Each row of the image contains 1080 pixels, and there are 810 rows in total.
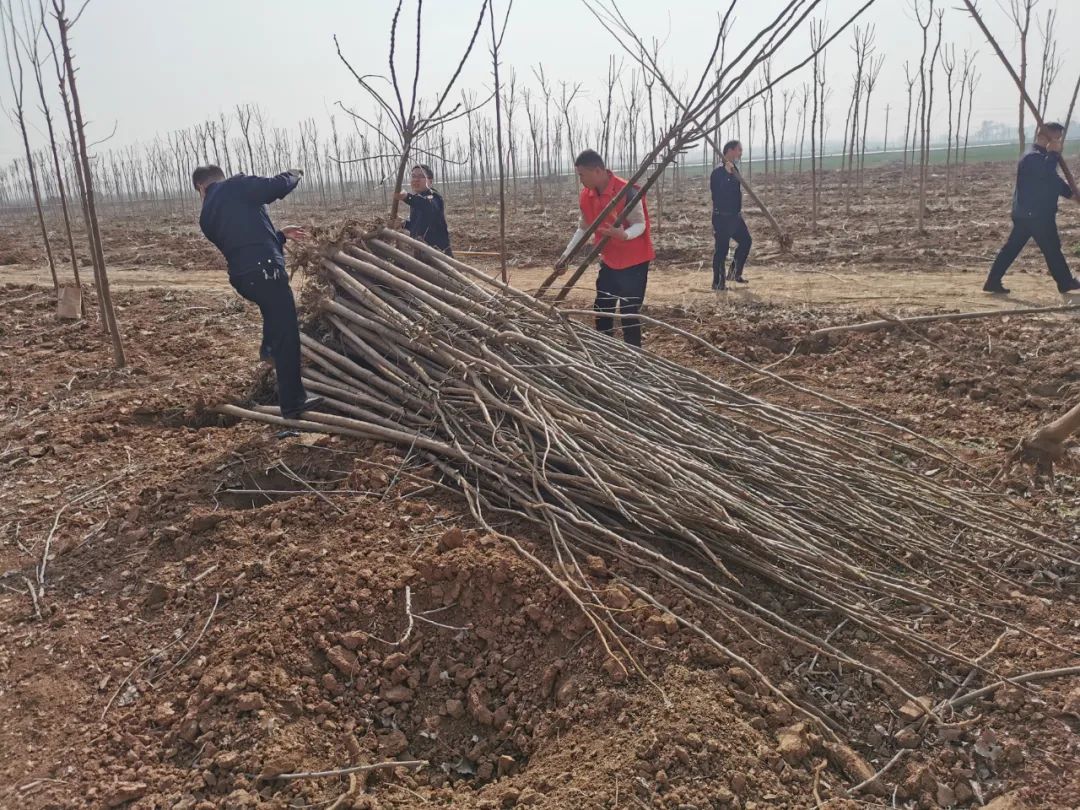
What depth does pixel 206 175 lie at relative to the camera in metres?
3.84

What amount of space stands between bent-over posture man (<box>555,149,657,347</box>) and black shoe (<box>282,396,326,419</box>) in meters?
1.60

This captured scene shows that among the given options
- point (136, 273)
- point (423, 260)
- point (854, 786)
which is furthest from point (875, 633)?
Answer: point (136, 273)

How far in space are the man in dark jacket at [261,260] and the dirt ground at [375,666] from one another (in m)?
0.36

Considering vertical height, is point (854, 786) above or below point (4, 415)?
below

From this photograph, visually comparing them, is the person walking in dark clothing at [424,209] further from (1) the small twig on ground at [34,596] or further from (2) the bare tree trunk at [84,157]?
(1) the small twig on ground at [34,596]

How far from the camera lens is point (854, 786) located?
1.77m

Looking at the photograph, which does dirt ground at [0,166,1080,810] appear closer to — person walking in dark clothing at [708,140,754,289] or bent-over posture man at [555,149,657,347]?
bent-over posture man at [555,149,657,347]

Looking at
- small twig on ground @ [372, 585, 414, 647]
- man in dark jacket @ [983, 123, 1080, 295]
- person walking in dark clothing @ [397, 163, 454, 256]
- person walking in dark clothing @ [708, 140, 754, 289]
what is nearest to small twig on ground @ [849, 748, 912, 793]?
small twig on ground @ [372, 585, 414, 647]

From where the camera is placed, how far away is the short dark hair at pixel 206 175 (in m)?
3.80

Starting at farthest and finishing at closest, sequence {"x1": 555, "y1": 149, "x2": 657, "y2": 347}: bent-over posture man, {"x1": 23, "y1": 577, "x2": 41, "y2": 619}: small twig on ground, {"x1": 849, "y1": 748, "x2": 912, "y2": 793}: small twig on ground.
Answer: {"x1": 555, "y1": 149, "x2": 657, "y2": 347}: bent-over posture man < {"x1": 23, "y1": 577, "x2": 41, "y2": 619}: small twig on ground < {"x1": 849, "y1": 748, "x2": 912, "y2": 793}: small twig on ground

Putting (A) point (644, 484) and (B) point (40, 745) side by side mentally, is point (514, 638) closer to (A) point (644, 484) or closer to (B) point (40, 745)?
(A) point (644, 484)

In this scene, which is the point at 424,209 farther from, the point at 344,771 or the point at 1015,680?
the point at 1015,680

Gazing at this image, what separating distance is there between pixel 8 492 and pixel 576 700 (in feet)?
9.77

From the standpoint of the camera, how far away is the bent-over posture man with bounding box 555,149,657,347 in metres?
4.33
